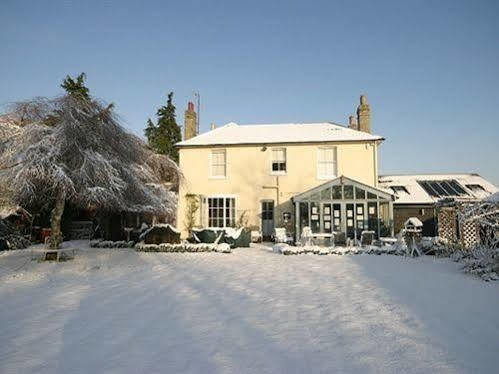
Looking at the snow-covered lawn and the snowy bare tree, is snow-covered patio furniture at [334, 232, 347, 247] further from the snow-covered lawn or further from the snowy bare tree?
the snowy bare tree

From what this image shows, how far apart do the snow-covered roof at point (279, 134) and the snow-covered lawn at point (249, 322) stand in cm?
1177

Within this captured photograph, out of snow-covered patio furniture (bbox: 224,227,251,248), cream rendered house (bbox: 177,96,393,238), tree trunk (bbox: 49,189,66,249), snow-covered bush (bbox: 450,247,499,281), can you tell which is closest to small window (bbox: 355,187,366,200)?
cream rendered house (bbox: 177,96,393,238)

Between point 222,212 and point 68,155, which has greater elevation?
point 68,155

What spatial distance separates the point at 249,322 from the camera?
491cm

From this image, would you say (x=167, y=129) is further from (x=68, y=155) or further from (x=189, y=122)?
(x=68, y=155)

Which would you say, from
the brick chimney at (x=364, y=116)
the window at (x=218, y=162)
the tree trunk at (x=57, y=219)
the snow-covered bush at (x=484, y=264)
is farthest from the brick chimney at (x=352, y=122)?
the tree trunk at (x=57, y=219)

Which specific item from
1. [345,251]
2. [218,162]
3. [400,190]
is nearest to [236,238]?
[345,251]

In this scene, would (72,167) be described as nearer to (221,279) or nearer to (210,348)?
(221,279)

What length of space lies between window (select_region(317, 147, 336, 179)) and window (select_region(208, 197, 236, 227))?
571 centimetres

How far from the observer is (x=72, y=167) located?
33.1 feet

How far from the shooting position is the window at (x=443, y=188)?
21.5 metres

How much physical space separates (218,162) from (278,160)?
388 cm

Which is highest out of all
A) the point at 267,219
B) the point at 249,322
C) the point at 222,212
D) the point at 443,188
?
the point at 443,188

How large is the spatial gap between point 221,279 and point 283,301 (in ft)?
8.22
